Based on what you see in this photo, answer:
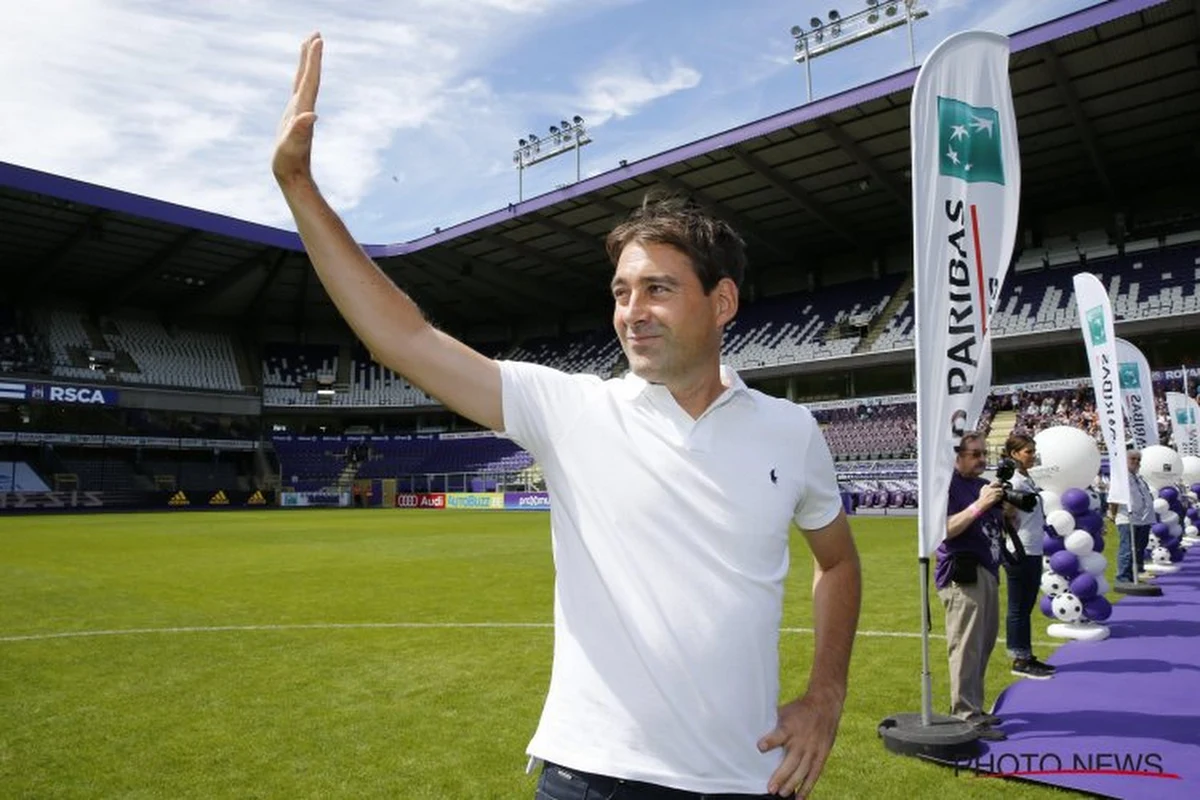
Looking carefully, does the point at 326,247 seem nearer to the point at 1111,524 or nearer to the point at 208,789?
the point at 208,789

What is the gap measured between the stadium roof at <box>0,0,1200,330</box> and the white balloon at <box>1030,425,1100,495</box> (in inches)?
859

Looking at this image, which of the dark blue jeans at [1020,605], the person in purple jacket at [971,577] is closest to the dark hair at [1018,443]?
the dark blue jeans at [1020,605]

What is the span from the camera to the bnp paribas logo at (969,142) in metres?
5.20

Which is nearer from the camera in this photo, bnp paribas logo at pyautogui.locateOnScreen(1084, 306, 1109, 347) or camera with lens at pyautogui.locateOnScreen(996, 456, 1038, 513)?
camera with lens at pyautogui.locateOnScreen(996, 456, 1038, 513)

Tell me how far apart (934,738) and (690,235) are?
14.0ft

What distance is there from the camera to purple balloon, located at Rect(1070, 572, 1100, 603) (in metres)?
8.23

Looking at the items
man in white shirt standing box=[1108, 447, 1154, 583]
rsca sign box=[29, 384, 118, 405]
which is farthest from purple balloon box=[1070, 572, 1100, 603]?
rsca sign box=[29, 384, 118, 405]

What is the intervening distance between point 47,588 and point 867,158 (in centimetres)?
3270

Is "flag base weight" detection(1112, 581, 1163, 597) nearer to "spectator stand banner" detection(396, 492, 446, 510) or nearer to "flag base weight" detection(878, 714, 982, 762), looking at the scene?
"flag base weight" detection(878, 714, 982, 762)

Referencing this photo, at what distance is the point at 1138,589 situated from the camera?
1097 cm

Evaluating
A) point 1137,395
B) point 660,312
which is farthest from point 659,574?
point 1137,395

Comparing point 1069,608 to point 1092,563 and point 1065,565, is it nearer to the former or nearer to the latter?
point 1065,565

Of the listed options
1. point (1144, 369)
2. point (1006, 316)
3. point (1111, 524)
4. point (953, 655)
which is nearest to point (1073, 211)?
point (1006, 316)

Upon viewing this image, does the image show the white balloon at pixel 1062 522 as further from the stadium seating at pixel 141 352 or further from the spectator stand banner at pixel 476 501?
the stadium seating at pixel 141 352
